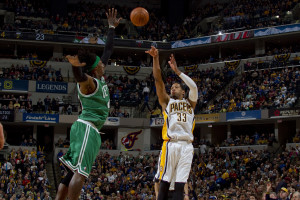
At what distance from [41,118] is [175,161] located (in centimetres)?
2890

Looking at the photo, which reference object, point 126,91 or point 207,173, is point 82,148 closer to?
point 207,173

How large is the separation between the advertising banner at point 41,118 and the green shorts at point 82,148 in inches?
1179

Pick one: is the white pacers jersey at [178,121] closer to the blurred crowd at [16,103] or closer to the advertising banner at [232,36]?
the blurred crowd at [16,103]

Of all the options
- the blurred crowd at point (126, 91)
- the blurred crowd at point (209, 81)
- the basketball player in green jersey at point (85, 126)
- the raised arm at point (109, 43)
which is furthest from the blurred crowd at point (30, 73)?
the basketball player in green jersey at point (85, 126)

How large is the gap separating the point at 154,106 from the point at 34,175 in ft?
46.1

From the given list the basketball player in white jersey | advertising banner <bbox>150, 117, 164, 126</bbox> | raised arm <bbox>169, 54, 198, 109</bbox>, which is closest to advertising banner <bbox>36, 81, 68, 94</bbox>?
advertising banner <bbox>150, 117, 164, 126</bbox>

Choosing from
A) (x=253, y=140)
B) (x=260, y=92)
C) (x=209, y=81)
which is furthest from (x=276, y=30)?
(x=253, y=140)

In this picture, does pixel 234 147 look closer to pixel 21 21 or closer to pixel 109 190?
pixel 109 190

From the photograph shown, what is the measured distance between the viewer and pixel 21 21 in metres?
43.9

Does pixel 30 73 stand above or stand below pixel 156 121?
above

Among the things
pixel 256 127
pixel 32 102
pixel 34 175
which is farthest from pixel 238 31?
pixel 34 175

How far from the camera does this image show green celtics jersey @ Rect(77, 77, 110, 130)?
6.94 meters

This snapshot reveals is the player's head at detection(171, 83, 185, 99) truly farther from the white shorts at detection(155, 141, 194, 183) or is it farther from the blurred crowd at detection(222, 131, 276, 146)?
the blurred crowd at detection(222, 131, 276, 146)

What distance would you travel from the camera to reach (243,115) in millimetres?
32469
